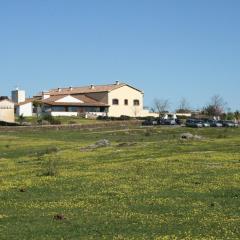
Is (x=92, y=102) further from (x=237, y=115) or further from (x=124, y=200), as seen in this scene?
(x=124, y=200)

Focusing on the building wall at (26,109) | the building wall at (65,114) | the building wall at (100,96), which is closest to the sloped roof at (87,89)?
the building wall at (100,96)

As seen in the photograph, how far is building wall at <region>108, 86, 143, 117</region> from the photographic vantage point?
14638cm

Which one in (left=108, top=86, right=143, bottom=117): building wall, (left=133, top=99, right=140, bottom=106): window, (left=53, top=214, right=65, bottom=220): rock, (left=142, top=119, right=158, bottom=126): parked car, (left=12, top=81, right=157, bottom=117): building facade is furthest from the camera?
(left=133, top=99, right=140, bottom=106): window

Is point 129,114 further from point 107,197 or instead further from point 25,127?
point 107,197

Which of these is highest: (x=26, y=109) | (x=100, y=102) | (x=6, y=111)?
(x=100, y=102)

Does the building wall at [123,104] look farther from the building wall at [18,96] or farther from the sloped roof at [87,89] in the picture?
the building wall at [18,96]

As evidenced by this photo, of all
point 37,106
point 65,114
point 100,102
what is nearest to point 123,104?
point 100,102

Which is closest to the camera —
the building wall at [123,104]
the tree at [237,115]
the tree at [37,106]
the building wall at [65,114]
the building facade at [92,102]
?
the building wall at [65,114]

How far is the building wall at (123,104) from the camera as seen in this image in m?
146

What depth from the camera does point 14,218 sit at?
1661 cm

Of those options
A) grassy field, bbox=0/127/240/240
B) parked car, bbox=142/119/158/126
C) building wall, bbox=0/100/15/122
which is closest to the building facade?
building wall, bbox=0/100/15/122

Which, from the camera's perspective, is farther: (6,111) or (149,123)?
(6,111)

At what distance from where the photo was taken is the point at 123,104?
148 meters

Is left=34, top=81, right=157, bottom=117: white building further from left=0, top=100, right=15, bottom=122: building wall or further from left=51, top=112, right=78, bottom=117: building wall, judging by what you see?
left=0, top=100, right=15, bottom=122: building wall
